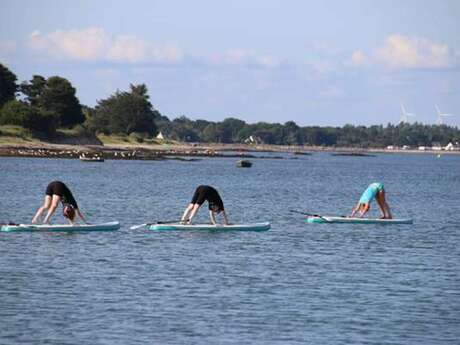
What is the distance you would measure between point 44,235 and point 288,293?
14.0m

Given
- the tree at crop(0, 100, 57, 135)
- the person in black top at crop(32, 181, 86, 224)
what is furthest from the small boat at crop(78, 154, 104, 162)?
the person in black top at crop(32, 181, 86, 224)

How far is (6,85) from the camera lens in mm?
187250

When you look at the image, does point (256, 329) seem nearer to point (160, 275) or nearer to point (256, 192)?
point (160, 275)

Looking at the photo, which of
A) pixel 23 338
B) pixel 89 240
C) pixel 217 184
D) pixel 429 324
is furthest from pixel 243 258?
pixel 217 184

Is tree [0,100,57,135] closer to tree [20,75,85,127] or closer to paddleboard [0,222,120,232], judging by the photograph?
tree [20,75,85,127]

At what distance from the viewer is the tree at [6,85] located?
184625 millimetres

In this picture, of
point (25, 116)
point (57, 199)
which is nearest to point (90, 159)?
point (25, 116)

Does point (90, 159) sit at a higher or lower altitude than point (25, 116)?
lower

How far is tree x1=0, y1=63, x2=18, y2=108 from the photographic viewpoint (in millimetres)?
184625

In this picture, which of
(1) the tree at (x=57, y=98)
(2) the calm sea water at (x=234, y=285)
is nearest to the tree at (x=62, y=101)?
(1) the tree at (x=57, y=98)

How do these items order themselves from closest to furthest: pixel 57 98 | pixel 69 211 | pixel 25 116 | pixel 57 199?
pixel 57 199, pixel 69 211, pixel 25 116, pixel 57 98

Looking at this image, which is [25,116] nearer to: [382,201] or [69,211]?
[382,201]

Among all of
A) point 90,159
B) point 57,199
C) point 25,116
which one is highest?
point 25,116

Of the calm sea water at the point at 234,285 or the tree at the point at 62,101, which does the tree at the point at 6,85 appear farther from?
the calm sea water at the point at 234,285
